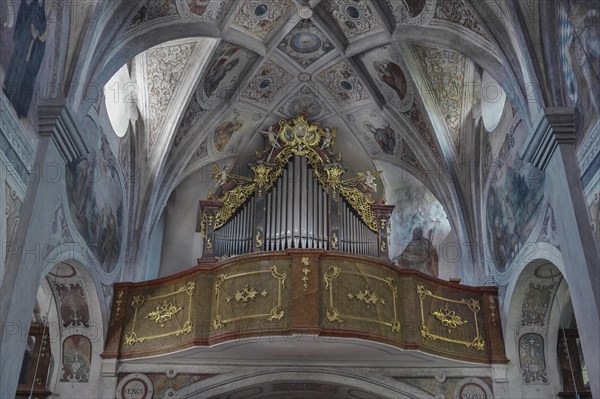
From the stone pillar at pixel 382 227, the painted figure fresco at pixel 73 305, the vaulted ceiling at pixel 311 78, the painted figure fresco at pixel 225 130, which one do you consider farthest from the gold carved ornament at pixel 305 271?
the painted figure fresco at pixel 225 130

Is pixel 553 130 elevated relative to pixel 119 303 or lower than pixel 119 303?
elevated

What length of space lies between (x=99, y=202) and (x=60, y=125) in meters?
2.98

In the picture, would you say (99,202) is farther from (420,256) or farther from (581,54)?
(581,54)

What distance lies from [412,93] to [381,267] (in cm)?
454

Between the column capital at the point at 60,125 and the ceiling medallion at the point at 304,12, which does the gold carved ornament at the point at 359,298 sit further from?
the ceiling medallion at the point at 304,12

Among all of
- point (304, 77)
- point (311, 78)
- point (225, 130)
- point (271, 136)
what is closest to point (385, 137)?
point (311, 78)

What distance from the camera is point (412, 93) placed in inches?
587

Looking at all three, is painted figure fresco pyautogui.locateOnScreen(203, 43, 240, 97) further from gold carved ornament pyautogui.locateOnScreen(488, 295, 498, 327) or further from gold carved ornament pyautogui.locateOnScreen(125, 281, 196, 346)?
gold carved ornament pyautogui.locateOnScreen(488, 295, 498, 327)

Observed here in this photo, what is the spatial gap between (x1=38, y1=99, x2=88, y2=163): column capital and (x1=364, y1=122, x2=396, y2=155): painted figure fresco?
8.36 m

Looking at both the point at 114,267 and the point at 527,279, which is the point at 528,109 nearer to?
the point at 527,279

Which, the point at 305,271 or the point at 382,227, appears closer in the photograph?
the point at 305,271

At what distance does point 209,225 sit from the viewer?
15039 millimetres

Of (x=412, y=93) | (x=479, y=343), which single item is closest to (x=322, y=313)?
(x=479, y=343)

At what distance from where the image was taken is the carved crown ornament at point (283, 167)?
15.4 meters
